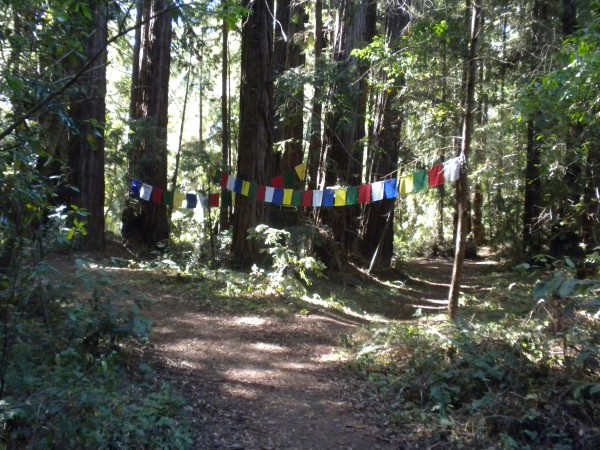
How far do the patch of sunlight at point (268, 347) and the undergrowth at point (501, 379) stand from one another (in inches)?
38.3

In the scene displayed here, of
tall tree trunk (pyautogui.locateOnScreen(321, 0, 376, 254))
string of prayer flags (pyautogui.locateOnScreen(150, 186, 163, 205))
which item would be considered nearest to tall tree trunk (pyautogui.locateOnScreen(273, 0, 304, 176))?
tall tree trunk (pyautogui.locateOnScreen(321, 0, 376, 254))

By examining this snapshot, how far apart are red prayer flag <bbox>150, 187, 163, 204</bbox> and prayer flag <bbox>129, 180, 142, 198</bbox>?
362 millimetres

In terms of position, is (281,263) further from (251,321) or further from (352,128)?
(352,128)

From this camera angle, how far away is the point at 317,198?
11172mm

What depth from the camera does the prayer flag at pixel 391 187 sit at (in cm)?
970

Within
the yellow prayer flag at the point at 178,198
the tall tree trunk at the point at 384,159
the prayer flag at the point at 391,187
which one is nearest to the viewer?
the prayer flag at the point at 391,187

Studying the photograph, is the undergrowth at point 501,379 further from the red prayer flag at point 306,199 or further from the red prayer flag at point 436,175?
the red prayer flag at point 306,199

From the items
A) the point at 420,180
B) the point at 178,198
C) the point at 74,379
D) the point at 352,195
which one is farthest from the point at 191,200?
the point at 74,379

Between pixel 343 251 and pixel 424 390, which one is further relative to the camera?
pixel 343 251

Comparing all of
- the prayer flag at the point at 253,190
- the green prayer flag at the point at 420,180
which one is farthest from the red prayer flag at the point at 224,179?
the green prayer flag at the point at 420,180

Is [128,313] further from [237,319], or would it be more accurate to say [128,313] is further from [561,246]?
[561,246]

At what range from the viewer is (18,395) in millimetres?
3650

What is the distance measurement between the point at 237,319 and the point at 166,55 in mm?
8803

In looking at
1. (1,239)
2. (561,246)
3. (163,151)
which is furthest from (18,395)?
(561,246)
